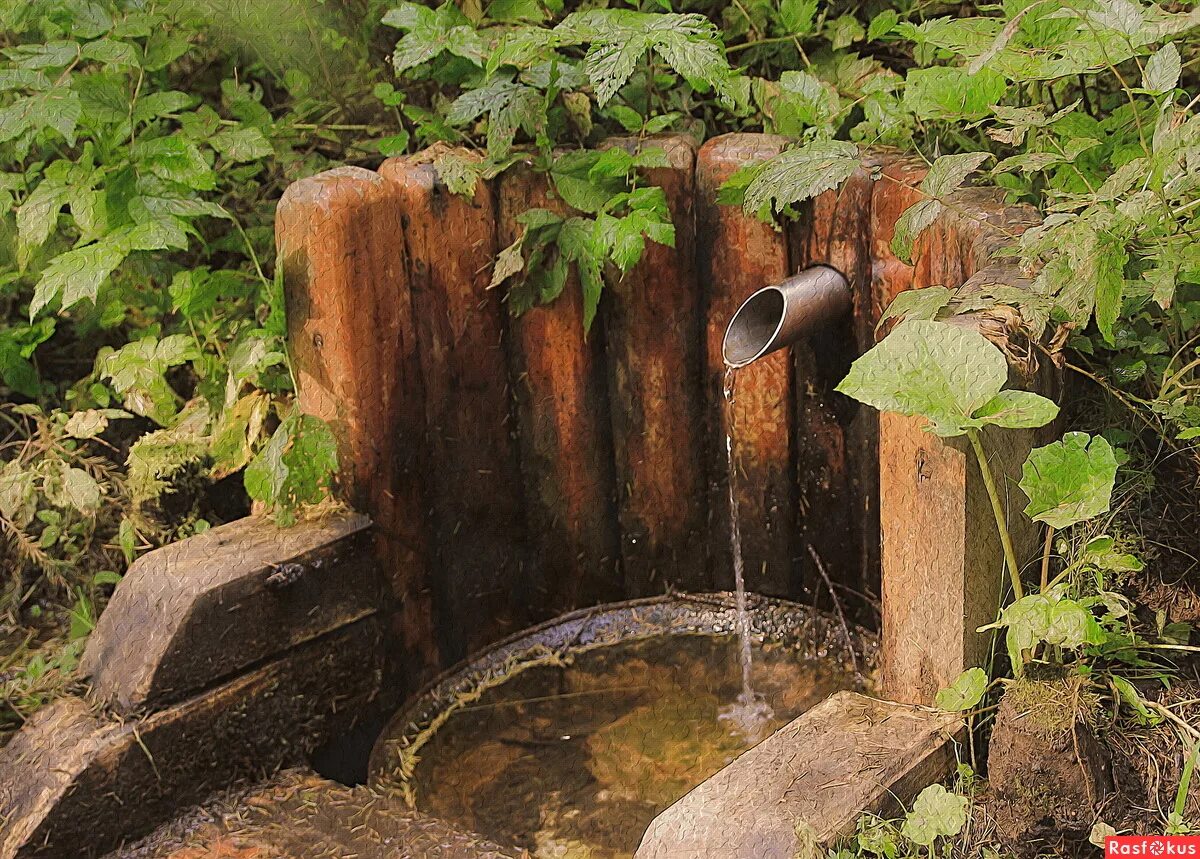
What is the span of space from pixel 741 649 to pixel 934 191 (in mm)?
1353

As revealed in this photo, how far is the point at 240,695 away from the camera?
258 cm

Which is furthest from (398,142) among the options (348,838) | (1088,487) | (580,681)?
(1088,487)

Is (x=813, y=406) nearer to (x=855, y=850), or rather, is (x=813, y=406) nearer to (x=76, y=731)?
(x=855, y=850)

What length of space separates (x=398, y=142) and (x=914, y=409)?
65.3 inches

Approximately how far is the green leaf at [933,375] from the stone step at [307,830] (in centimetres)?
105

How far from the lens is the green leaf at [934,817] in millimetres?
1844

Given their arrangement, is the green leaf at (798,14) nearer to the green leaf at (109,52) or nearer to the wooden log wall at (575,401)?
the wooden log wall at (575,401)

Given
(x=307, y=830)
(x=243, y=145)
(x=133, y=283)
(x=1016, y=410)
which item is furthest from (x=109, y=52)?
(x=1016, y=410)

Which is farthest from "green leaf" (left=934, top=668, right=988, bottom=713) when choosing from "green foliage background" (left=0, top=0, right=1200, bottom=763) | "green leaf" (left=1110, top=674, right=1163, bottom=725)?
"green foliage background" (left=0, top=0, right=1200, bottom=763)

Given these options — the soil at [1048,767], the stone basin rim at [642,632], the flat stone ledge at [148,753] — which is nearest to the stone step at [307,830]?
the flat stone ledge at [148,753]

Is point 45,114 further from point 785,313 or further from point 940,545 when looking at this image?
point 940,545

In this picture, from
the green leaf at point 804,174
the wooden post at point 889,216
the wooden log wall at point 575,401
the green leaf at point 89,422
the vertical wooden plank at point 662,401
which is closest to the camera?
the green leaf at point 804,174

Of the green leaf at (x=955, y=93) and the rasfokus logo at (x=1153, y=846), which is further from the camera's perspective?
the green leaf at (x=955, y=93)

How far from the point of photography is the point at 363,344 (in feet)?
9.00
